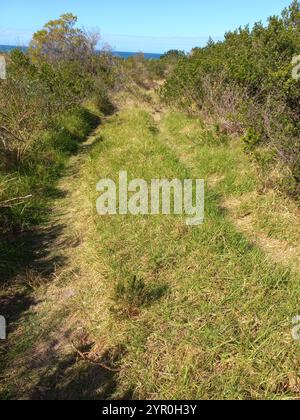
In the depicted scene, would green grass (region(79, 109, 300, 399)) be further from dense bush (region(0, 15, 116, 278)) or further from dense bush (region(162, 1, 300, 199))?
dense bush (region(0, 15, 116, 278))

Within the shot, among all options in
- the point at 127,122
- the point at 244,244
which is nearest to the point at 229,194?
the point at 244,244

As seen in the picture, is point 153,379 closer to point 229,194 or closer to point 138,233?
point 138,233

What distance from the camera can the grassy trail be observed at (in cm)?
267

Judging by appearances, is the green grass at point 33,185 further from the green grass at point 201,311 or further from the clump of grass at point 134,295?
the clump of grass at point 134,295

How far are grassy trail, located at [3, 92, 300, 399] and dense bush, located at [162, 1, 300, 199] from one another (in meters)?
1.31

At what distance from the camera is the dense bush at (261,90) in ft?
18.6

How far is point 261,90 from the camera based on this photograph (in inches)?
289

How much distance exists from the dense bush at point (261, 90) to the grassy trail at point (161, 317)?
1314 millimetres

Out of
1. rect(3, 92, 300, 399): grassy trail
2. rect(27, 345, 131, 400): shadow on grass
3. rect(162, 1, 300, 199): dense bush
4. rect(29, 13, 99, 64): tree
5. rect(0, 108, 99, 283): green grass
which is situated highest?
rect(29, 13, 99, 64): tree

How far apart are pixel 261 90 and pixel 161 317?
5.77m

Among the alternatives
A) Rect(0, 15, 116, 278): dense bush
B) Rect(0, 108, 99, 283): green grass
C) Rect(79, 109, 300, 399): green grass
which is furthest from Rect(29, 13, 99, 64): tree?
Rect(79, 109, 300, 399): green grass

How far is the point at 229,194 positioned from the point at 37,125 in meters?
5.08

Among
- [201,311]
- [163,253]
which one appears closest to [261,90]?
[163,253]

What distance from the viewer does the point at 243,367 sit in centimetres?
265
